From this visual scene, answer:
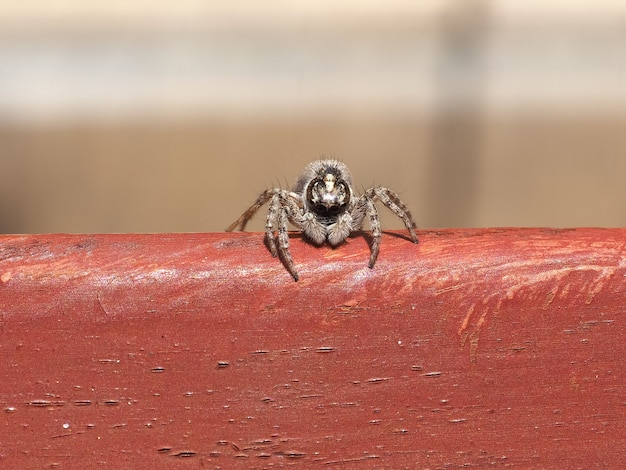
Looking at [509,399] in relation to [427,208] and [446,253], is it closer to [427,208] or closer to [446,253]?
[446,253]

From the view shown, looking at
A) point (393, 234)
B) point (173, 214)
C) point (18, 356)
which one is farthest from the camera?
point (173, 214)

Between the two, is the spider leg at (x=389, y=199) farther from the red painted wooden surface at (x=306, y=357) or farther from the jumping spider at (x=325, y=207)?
the red painted wooden surface at (x=306, y=357)

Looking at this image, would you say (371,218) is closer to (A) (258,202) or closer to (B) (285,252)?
(B) (285,252)

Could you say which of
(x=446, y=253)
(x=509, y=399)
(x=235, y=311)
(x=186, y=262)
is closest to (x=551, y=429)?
(x=509, y=399)

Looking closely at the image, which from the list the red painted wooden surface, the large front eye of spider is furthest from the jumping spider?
the red painted wooden surface

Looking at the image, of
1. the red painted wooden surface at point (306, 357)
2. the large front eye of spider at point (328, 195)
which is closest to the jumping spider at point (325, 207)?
the large front eye of spider at point (328, 195)

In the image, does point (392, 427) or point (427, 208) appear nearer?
point (392, 427)
